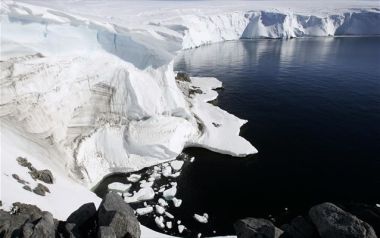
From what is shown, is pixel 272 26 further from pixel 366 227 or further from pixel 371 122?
pixel 366 227

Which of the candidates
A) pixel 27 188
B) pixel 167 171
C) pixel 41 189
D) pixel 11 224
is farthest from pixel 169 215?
pixel 11 224

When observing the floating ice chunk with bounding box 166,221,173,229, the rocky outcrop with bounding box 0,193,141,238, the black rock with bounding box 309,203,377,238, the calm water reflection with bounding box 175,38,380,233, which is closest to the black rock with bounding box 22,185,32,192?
the rocky outcrop with bounding box 0,193,141,238

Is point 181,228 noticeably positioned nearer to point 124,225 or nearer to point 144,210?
point 144,210

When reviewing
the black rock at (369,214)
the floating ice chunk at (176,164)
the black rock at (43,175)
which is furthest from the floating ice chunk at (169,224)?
the black rock at (369,214)

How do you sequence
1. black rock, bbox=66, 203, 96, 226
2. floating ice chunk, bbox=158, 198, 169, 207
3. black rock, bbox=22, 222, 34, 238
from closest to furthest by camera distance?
black rock, bbox=22, 222, 34, 238, black rock, bbox=66, 203, 96, 226, floating ice chunk, bbox=158, 198, 169, 207

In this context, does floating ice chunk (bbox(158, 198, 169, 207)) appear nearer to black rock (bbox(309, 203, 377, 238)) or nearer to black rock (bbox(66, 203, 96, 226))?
black rock (bbox(66, 203, 96, 226))

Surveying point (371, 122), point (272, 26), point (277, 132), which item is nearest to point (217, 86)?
point (277, 132)

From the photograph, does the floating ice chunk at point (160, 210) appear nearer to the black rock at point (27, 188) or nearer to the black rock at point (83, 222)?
the black rock at point (27, 188)
